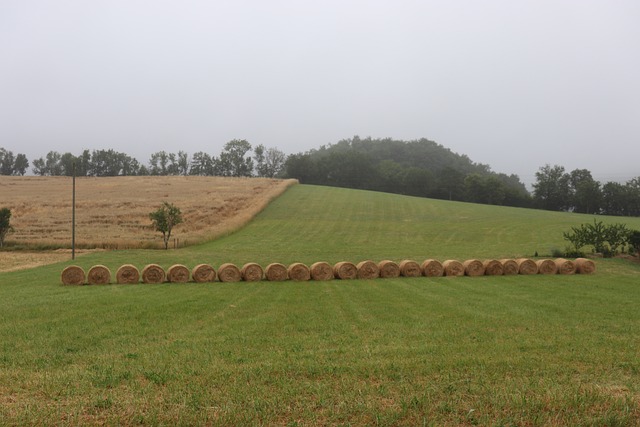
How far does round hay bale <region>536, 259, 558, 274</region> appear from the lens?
2239 centimetres

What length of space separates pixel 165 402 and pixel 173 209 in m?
32.9

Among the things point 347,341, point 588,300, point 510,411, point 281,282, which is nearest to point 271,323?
point 347,341

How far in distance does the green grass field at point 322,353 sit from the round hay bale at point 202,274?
57.2 inches

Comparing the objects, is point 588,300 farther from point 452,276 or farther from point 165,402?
point 165,402

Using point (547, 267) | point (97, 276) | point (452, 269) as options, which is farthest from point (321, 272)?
point (547, 267)

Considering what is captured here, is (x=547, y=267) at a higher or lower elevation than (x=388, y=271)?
higher

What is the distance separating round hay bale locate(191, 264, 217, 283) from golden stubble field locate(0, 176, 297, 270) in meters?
13.3

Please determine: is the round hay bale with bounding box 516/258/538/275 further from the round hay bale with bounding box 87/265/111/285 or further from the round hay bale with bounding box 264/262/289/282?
the round hay bale with bounding box 87/265/111/285

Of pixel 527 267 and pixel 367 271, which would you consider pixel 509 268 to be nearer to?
pixel 527 267

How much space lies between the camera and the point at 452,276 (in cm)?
2155

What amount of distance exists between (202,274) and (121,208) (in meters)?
40.3

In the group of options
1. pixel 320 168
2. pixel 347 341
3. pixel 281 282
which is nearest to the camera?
pixel 347 341

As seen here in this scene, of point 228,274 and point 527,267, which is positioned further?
point 527,267

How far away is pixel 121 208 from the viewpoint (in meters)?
55.0
